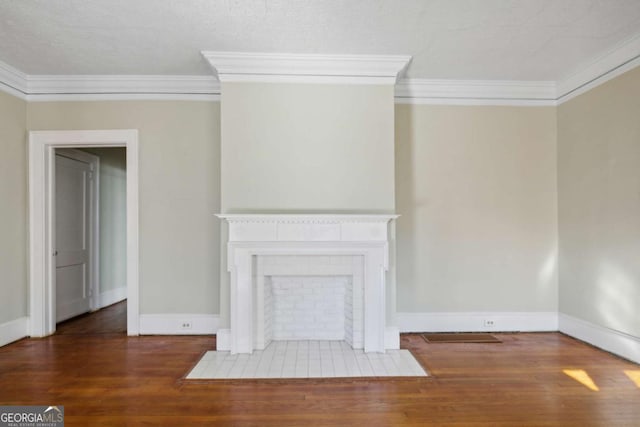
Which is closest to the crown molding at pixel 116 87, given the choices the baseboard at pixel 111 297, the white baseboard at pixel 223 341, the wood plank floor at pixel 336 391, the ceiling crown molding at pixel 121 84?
the ceiling crown molding at pixel 121 84

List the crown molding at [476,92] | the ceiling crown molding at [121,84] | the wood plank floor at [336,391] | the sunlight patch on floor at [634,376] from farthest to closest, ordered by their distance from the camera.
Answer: the crown molding at [476,92]
the ceiling crown molding at [121,84]
the sunlight patch on floor at [634,376]
the wood plank floor at [336,391]

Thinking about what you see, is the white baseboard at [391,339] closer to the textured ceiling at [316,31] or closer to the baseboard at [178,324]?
the baseboard at [178,324]

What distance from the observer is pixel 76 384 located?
8.41 feet

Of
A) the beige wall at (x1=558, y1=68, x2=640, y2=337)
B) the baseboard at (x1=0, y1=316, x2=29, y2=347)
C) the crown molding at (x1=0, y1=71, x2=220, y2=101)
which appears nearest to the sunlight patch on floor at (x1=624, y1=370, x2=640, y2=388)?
the beige wall at (x1=558, y1=68, x2=640, y2=337)

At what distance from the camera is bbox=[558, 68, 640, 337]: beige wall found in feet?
9.86

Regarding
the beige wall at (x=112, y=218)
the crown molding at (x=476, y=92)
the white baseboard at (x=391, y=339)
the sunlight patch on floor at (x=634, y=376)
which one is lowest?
the sunlight patch on floor at (x=634, y=376)

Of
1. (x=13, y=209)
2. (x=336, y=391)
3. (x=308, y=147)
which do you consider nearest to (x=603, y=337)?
(x=336, y=391)

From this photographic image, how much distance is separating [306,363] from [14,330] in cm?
292

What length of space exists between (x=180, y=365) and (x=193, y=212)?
1.49 metres

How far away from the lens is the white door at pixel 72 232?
412cm

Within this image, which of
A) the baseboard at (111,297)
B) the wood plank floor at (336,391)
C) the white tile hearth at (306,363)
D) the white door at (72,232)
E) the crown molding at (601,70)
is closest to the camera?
the wood plank floor at (336,391)

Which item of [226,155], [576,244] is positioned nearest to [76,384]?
[226,155]

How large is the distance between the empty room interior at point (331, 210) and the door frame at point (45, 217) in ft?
0.07

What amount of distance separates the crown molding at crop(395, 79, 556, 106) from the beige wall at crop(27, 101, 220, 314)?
205 centimetres
